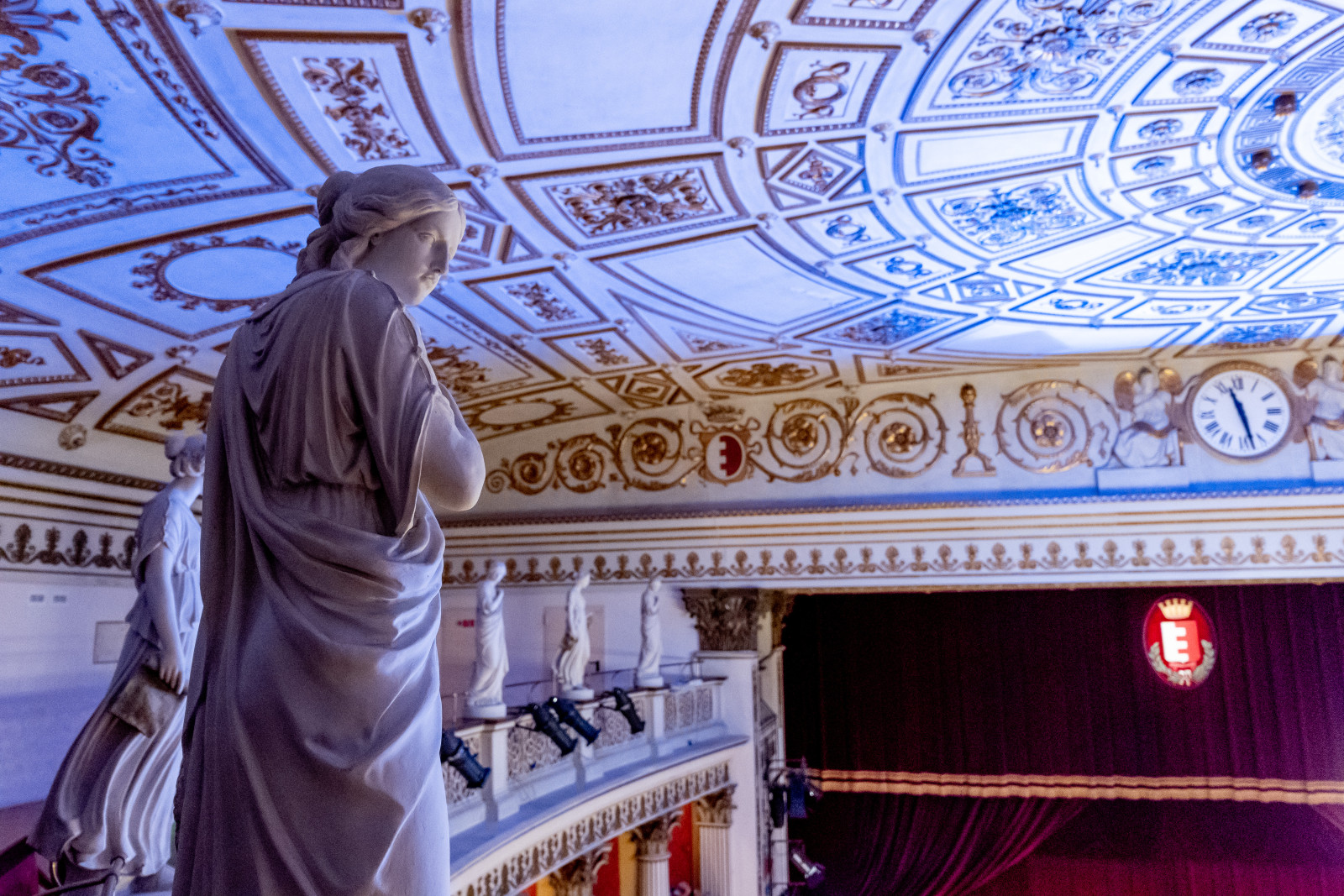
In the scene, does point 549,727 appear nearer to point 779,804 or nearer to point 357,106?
point 357,106

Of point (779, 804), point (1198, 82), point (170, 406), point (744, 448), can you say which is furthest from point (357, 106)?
point (779, 804)

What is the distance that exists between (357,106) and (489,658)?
456 centimetres

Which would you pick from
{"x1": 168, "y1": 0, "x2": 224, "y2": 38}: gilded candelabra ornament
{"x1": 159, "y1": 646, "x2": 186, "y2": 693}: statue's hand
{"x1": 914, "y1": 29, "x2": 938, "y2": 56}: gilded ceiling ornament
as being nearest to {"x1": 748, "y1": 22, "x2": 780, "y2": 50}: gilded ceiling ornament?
{"x1": 914, "y1": 29, "x2": 938, "y2": 56}: gilded ceiling ornament

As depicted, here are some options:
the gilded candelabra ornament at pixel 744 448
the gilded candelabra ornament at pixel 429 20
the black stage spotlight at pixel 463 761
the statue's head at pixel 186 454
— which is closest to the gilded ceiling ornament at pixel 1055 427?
the gilded candelabra ornament at pixel 744 448

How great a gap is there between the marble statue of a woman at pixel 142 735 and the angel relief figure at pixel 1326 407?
1271 cm

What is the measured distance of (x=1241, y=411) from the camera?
12.2 metres

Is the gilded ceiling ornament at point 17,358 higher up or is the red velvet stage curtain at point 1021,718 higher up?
the gilded ceiling ornament at point 17,358

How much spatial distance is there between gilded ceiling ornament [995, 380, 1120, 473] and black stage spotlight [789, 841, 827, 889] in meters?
6.59

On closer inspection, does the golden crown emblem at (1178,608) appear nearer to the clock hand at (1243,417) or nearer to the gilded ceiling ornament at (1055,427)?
the clock hand at (1243,417)

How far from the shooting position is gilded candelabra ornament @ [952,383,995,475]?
1289 centimetres

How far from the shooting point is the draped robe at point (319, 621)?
1420 mm

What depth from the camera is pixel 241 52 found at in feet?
16.6

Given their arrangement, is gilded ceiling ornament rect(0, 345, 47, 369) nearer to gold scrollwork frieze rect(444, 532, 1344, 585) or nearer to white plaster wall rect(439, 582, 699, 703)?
white plaster wall rect(439, 582, 699, 703)

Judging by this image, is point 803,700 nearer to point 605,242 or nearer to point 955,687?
point 955,687
